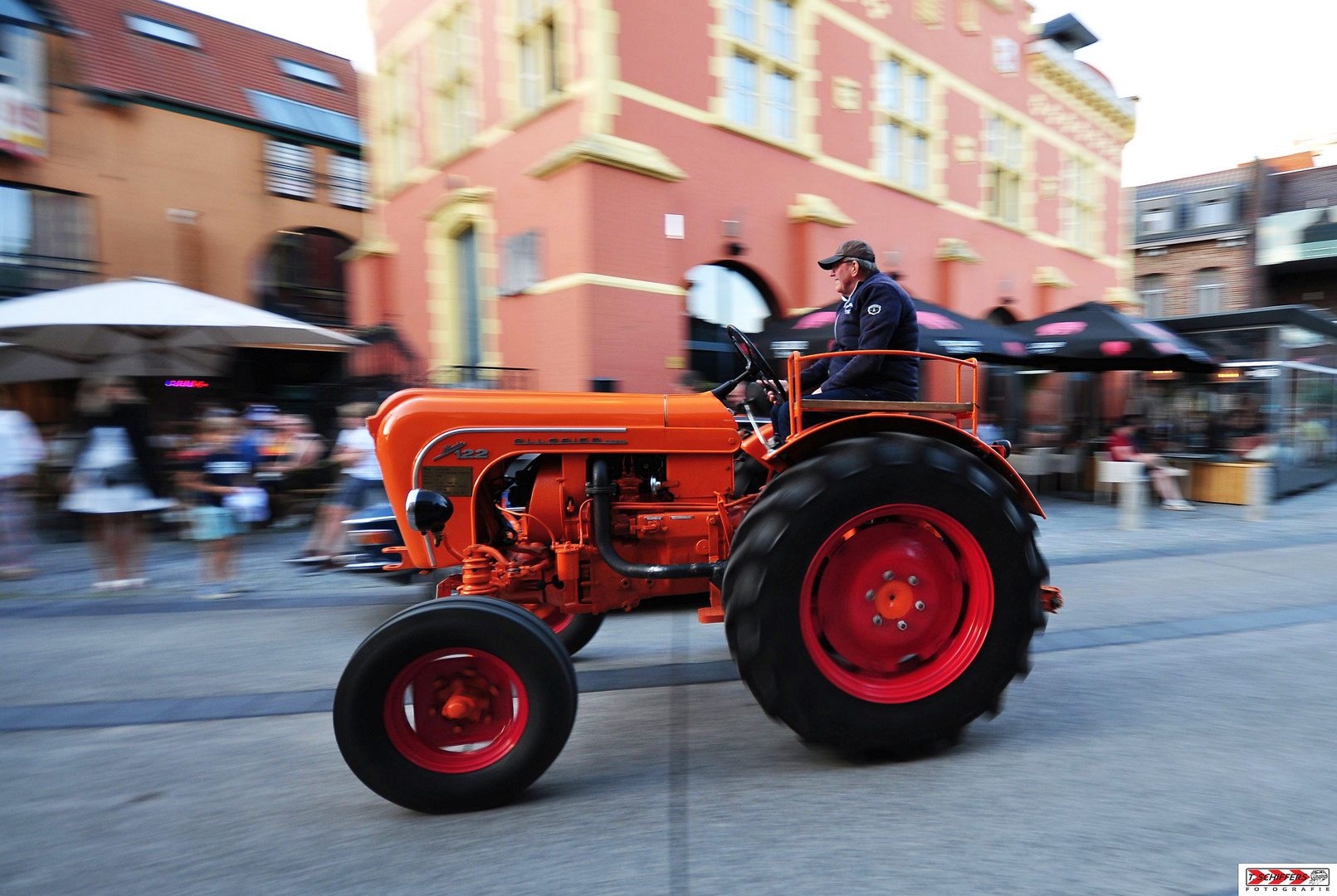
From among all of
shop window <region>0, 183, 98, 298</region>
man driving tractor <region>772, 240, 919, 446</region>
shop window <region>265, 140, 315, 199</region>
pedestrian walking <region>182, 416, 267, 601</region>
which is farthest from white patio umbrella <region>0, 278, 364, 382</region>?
shop window <region>265, 140, 315, 199</region>

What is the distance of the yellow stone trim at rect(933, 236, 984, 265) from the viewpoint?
479 inches

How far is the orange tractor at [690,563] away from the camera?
2.17 m

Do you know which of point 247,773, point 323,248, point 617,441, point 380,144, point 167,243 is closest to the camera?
point 247,773

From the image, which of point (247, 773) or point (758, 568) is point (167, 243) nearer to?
point (247, 773)

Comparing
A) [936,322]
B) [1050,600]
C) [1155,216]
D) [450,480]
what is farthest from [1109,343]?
[1155,216]

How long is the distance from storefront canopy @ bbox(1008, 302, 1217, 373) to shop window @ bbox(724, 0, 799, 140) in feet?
14.1

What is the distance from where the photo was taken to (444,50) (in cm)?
1024

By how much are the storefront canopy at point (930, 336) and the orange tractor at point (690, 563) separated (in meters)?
5.00

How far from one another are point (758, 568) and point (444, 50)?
10.5 metres

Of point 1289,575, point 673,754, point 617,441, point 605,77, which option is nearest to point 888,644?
point 673,754

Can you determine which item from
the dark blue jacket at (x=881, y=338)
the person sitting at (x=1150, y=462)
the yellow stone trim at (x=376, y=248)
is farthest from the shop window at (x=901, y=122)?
the dark blue jacket at (x=881, y=338)

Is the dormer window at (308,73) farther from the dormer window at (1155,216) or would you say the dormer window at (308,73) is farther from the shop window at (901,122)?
the dormer window at (1155,216)

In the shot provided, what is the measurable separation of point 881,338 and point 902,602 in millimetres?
1027

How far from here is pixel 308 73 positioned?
17.5m
